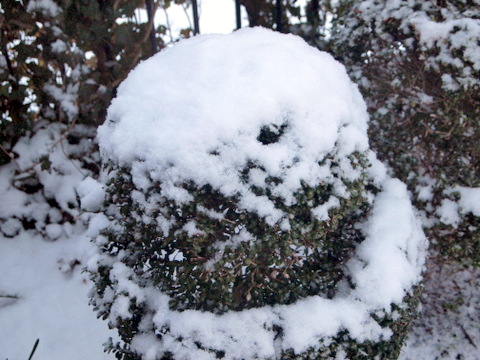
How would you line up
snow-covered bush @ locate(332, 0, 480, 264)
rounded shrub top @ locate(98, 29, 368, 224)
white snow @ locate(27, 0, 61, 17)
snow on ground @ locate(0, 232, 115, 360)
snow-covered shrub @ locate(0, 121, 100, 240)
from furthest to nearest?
snow-covered shrub @ locate(0, 121, 100, 240) → white snow @ locate(27, 0, 61, 17) → snow on ground @ locate(0, 232, 115, 360) → snow-covered bush @ locate(332, 0, 480, 264) → rounded shrub top @ locate(98, 29, 368, 224)

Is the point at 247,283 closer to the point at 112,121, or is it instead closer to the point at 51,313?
the point at 112,121

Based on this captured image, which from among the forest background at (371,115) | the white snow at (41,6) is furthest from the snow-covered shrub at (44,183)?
the white snow at (41,6)

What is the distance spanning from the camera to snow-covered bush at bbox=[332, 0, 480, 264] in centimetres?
264

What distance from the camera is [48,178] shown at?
3682 millimetres

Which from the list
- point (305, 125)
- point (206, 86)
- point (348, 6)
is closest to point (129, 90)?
point (206, 86)

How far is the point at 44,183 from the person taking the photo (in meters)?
3.66

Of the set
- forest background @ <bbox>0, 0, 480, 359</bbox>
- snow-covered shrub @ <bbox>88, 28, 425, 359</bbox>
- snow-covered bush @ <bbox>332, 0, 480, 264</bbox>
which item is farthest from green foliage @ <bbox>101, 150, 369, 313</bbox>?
snow-covered bush @ <bbox>332, 0, 480, 264</bbox>

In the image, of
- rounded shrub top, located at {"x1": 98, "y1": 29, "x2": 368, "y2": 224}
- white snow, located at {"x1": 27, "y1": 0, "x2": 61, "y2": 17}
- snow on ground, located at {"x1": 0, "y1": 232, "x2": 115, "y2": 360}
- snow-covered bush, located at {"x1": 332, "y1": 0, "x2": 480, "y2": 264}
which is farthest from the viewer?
white snow, located at {"x1": 27, "y1": 0, "x2": 61, "y2": 17}

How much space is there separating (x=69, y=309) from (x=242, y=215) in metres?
2.11

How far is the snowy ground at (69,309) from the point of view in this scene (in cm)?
281

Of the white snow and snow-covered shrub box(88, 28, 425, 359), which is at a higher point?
the white snow

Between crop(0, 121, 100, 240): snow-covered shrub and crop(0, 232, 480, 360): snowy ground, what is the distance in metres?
0.15

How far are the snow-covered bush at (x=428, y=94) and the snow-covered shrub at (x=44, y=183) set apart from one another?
9.04ft

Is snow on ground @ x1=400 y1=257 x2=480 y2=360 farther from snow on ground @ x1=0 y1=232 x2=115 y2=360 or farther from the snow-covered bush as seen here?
snow on ground @ x1=0 y1=232 x2=115 y2=360
